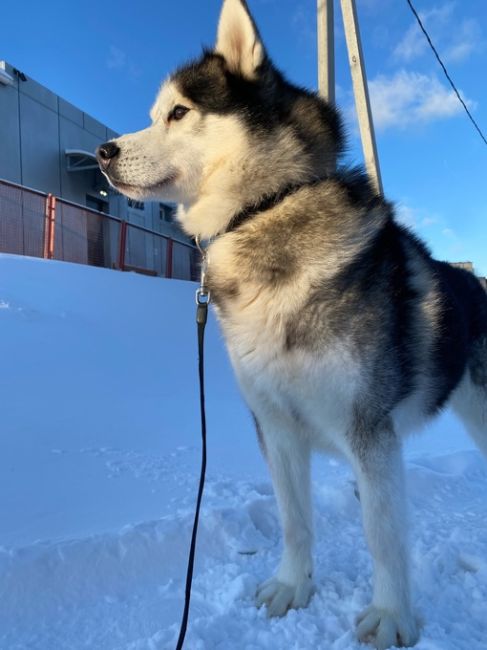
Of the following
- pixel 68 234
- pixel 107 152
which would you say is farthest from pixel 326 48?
pixel 68 234

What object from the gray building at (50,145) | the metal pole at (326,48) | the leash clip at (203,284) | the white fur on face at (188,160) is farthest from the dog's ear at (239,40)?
the gray building at (50,145)

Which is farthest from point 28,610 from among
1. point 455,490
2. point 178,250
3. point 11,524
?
point 178,250

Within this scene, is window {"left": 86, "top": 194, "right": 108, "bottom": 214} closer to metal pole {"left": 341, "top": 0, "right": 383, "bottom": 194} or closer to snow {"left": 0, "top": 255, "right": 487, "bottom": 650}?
metal pole {"left": 341, "top": 0, "right": 383, "bottom": 194}

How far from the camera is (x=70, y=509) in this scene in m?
2.47

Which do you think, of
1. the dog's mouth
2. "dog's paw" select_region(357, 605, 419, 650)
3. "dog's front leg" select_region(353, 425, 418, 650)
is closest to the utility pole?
the dog's mouth

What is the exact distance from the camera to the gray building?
1700cm

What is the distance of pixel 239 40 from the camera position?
2.12 metres

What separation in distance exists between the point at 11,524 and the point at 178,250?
15.5 meters

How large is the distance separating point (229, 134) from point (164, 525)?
1.76 meters

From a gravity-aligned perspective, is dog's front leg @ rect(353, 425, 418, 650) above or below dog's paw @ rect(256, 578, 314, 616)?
above

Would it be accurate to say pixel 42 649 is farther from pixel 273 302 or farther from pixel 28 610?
pixel 273 302

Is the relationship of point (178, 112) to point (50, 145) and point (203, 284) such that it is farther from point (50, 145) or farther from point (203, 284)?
point (50, 145)

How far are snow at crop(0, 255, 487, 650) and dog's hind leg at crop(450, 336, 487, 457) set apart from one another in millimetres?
448

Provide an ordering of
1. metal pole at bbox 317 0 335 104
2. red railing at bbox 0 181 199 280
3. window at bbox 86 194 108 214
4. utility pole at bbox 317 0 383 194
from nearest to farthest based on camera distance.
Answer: metal pole at bbox 317 0 335 104 < utility pole at bbox 317 0 383 194 < red railing at bbox 0 181 199 280 < window at bbox 86 194 108 214
